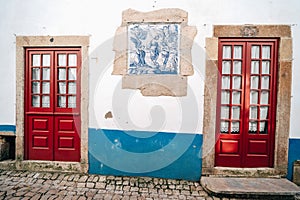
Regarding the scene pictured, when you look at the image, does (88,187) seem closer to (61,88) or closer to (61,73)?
(61,88)

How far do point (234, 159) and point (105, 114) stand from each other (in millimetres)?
2783

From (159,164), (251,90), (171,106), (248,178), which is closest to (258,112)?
(251,90)

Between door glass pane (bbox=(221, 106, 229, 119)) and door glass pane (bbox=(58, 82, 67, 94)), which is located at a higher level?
door glass pane (bbox=(58, 82, 67, 94))

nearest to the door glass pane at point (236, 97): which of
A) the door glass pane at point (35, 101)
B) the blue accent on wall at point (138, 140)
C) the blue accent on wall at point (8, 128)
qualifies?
the blue accent on wall at point (138, 140)

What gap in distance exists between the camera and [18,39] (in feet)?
13.4

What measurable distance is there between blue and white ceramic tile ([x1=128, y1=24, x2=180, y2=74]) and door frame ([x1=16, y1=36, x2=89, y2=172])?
0.98 meters

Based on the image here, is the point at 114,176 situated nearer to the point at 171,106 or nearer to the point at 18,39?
the point at 171,106

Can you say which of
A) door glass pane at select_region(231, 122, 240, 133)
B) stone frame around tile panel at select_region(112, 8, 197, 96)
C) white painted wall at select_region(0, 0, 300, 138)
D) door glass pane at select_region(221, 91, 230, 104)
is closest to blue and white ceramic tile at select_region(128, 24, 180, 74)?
stone frame around tile panel at select_region(112, 8, 197, 96)

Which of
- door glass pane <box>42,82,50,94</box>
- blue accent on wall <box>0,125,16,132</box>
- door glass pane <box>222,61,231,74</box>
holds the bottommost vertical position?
blue accent on wall <box>0,125,16,132</box>

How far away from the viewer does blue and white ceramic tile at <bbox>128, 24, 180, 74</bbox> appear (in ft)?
12.5

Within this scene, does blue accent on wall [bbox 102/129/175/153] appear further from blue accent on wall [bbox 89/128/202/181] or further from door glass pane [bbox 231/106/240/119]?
door glass pane [bbox 231/106/240/119]

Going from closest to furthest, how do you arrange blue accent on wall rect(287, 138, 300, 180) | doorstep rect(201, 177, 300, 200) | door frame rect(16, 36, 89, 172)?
doorstep rect(201, 177, 300, 200), blue accent on wall rect(287, 138, 300, 180), door frame rect(16, 36, 89, 172)

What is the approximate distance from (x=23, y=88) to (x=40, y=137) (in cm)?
112

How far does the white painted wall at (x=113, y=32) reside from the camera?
3707 millimetres
